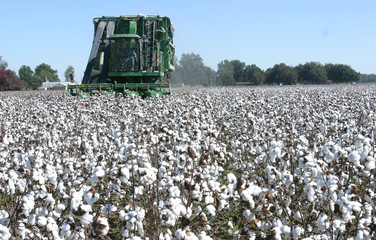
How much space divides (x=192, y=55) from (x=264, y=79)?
62803 millimetres

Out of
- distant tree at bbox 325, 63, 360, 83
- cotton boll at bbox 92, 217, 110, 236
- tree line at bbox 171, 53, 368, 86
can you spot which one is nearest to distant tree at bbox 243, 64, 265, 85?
tree line at bbox 171, 53, 368, 86

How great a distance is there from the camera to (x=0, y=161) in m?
5.39

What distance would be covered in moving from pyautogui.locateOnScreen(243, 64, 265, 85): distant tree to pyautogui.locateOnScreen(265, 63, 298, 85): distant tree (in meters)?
3.31

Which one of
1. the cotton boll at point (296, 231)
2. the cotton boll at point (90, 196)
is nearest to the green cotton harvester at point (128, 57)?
the cotton boll at point (296, 231)

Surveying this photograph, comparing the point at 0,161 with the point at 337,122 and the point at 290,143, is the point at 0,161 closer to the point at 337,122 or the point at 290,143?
the point at 290,143

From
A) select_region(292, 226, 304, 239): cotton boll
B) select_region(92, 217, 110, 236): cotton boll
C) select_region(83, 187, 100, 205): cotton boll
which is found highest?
select_region(83, 187, 100, 205): cotton boll

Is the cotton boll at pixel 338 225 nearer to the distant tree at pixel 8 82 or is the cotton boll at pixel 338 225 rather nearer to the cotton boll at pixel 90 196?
the cotton boll at pixel 90 196

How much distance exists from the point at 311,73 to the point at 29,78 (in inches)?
3372

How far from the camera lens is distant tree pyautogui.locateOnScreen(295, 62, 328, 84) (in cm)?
11369

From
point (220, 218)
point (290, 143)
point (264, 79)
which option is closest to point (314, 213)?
point (290, 143)

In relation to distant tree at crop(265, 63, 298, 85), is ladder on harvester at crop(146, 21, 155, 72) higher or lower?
lower

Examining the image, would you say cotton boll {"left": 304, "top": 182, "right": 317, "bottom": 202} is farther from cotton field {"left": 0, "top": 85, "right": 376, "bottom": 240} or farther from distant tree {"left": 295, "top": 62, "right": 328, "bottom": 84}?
distant tree {"left": 295, "top": 62, "right": 328, "bottom": 84}

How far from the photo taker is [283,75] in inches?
4459

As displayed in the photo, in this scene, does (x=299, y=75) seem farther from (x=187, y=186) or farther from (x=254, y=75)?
(x=187, y=186)
